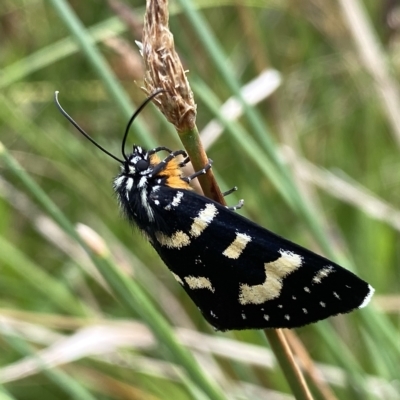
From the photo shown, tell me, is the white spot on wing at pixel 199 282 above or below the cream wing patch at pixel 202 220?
below

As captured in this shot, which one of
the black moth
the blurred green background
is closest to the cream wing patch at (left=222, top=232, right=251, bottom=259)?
the black moth

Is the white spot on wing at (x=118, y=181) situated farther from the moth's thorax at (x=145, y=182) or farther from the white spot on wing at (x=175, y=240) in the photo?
the white spot on wing at (x=175, y=240)

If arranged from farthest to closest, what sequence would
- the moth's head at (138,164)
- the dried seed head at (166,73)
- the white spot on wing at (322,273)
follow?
the moth's head at (138,164) < the white spot on wing at (322,273) < the dried seed head at (166,73)

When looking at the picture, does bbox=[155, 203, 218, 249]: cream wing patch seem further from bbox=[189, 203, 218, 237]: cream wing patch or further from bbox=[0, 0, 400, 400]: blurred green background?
bbox=[0, 0, 400, 400]: blurred green background

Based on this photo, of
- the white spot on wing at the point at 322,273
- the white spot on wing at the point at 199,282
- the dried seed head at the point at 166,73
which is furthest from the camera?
the white spot on wing at the point at 199,282

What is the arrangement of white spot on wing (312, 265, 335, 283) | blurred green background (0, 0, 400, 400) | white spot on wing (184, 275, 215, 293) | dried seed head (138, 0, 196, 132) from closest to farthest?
1. dried seed head (138, 0, 196, 132)
2. white spot on wing (312, 265, 335, 283)
3. white spot on wing (184, 275, 215, 293)
4. blurred green background (0, 0, 400, 400)

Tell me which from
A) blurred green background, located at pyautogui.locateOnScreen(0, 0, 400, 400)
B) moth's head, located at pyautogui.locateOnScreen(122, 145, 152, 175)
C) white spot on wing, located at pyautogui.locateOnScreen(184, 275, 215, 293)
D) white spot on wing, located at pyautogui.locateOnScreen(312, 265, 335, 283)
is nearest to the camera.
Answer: white spot on wing, located at pyautogui.locateOnScreen(312, 265, 335, 283)

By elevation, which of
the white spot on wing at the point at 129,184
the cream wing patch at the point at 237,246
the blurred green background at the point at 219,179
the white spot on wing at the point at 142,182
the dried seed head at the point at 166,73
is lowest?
the cream wing patch at the point at 237,246

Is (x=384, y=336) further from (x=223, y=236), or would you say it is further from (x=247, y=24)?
(x=247, y=24)

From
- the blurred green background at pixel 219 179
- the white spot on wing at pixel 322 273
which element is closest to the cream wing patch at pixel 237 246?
the white spot on wing at pixel 322 273
